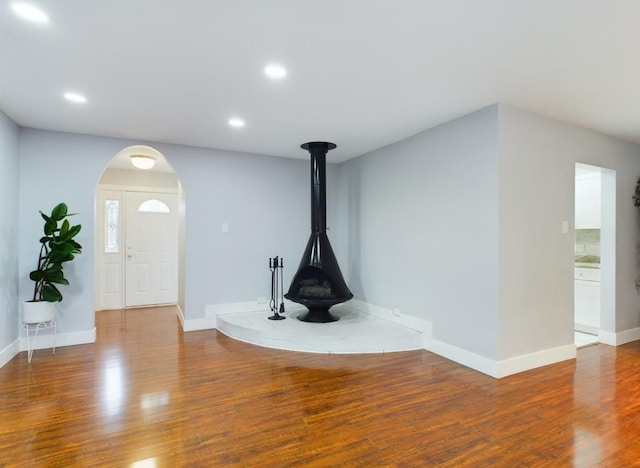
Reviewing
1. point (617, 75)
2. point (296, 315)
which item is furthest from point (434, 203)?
point (296, 315)

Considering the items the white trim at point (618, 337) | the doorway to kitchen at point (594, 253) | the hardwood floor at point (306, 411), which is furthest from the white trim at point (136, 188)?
the white trim at point (618, 337)

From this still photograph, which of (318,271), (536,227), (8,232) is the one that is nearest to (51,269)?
(8,232)

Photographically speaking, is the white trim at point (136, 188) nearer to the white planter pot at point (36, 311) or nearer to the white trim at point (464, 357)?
the white planter pot at point (36, 311)

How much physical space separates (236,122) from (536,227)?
3216mm

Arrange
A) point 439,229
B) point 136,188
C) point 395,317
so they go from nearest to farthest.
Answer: point 439,229, point 395,317, point 136,188

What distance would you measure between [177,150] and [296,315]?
8.93 feet

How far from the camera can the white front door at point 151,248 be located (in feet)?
21.0

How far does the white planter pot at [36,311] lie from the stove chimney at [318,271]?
2571 mm

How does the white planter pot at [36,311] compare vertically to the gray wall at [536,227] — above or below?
below

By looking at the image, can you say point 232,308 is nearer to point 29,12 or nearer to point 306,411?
point 306,411

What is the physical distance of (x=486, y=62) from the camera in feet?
8.22

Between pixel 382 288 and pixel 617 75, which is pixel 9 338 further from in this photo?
pixel 617 75

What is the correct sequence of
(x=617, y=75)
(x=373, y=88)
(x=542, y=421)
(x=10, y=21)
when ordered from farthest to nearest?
(x=373, y=88) < (x=617, y=75) < (x=542, y=421) < (x=10, y=21)

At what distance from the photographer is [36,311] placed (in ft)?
11.9
